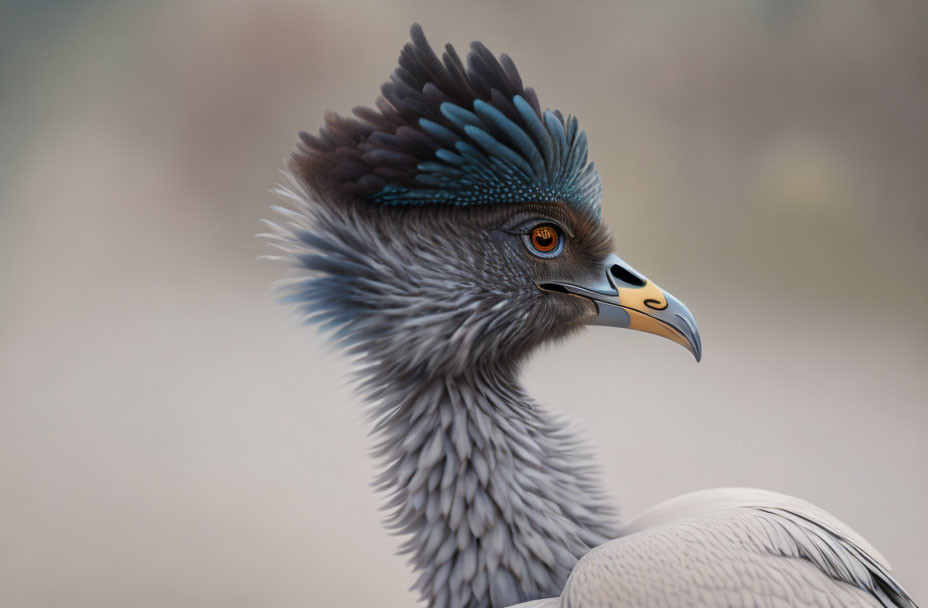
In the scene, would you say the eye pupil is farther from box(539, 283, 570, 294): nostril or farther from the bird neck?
the bird neck

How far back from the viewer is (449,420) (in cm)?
79

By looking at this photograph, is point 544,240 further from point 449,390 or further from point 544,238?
point 449,390

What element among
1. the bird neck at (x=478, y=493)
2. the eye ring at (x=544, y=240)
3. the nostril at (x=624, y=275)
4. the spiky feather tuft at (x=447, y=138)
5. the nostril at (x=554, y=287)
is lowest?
the bird neck at (x=478, y=493)

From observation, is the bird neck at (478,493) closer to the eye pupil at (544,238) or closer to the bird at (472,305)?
the bird at (472,305)

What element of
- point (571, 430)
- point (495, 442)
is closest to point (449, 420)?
point (495, 442)

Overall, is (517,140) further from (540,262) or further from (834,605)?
(834,605)

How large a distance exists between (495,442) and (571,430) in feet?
0.43

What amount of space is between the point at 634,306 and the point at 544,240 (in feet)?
0.43

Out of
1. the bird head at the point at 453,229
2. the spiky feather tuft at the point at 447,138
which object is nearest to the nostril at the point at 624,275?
the bird head at the point at 453,229

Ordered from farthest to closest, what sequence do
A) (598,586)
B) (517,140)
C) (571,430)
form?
1. (571,430)
2. (517,140)
3. (598,586)

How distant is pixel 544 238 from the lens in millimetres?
811

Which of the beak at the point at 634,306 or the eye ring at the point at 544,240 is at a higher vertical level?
the eye ring at the point at 544,240

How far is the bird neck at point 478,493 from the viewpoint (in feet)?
2.51

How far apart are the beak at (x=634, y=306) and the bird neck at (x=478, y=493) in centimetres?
13
